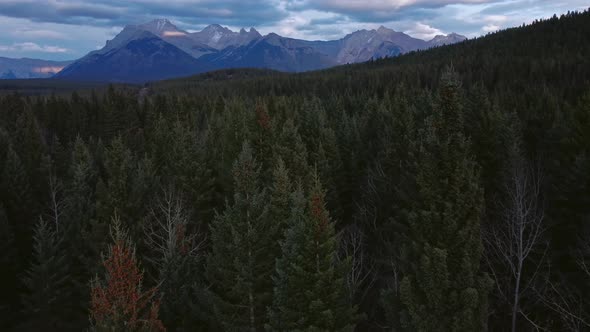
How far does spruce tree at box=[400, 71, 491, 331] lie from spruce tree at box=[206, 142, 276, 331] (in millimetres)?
8387

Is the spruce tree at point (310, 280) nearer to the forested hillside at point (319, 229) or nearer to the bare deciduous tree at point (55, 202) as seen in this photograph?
the forested hillside at point (319, 229)

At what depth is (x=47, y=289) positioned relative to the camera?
35.2 metres

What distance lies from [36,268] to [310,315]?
24.3 metres

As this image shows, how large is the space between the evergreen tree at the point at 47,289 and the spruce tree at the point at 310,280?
2161 centimetres

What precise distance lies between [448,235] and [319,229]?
554 centimetres

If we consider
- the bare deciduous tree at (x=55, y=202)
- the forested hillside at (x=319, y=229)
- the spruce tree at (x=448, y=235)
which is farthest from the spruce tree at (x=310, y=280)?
the bare deciduous tree at (x=55, y=202)

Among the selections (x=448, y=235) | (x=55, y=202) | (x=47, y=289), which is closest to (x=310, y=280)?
(x=448, y=235)

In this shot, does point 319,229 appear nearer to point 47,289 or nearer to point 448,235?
point 448,235

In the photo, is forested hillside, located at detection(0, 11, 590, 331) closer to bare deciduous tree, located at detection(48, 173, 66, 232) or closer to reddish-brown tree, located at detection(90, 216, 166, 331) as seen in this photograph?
reddish-brown tree, located at detection(90, 216, 166, 331)

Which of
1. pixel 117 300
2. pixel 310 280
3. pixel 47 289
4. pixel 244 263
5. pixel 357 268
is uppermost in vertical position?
pixel 117 300

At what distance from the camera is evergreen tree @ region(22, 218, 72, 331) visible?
35.1m

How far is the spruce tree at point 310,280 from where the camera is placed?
68.0 ft

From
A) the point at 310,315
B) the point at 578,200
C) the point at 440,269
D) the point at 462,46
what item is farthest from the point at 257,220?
the point at 462,46

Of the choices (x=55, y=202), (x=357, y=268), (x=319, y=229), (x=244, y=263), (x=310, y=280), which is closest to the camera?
(x=310, y=280)
